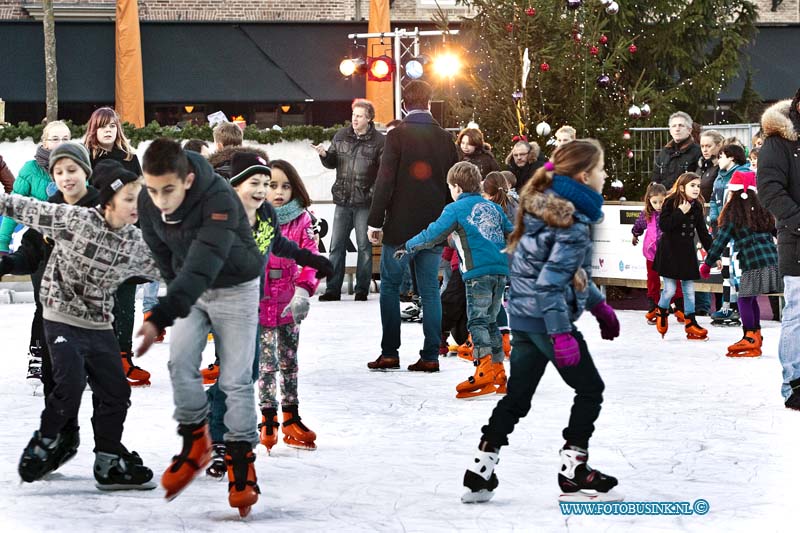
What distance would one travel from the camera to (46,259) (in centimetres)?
714

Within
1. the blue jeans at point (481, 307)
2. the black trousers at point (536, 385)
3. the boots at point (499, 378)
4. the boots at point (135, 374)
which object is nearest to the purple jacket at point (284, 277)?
the black trousers at point (536, 385)

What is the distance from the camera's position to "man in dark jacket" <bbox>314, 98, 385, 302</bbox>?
49.6 feet

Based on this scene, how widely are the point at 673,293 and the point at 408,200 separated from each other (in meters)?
3.50

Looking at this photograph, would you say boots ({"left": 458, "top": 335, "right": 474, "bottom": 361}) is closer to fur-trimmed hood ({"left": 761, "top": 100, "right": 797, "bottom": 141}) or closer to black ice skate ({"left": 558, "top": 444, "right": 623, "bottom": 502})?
fur-trimmed hood ({"left": 761, "top": 100, "right": 797, "bottom": 141})

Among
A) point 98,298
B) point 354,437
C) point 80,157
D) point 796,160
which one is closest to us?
point 98,298

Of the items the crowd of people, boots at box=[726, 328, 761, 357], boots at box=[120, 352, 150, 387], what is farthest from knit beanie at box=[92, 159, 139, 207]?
boots at box=[726, 328, 761, 357]

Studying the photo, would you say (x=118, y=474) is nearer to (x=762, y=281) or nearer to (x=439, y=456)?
(x=439, y=456)

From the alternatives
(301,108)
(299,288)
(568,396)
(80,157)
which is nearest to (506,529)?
(299,288)

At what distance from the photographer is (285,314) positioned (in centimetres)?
724

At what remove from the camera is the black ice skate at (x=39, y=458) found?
20.9 ft

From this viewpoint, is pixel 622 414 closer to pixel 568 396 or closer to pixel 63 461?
pixel 568 396

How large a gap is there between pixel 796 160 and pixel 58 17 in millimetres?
18722

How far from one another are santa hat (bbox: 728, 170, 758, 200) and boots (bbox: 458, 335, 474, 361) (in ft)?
7.80

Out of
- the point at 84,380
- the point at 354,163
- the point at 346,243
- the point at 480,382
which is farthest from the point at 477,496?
the point at 346,243
